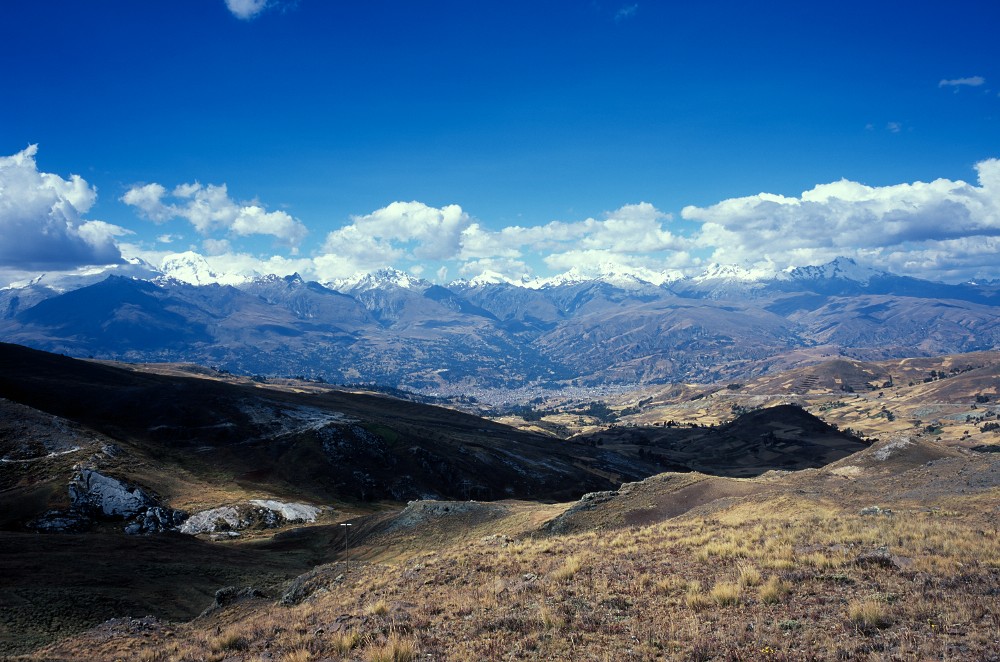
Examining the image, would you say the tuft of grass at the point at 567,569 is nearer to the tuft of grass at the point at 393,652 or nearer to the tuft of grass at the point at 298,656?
the tuft of grass at the point at 393,652

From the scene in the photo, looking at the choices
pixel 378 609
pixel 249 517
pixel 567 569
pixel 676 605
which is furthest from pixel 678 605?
pixel 249 517

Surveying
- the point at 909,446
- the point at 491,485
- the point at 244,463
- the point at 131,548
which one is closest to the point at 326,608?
the point at 131,548

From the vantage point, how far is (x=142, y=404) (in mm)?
108188

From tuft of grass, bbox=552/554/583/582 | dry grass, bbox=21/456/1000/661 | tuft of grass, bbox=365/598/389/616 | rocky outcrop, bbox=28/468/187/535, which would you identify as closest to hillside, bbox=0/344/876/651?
rocky outcrop, bbox=28/468/187/535

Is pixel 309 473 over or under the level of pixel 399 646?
under

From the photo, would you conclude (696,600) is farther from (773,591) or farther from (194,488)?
(194,488)

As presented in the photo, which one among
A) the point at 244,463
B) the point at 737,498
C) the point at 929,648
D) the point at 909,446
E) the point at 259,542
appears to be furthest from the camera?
the point at 244,463

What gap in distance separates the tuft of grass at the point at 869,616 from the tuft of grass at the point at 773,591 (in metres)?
2.05

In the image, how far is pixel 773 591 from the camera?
53.0ft

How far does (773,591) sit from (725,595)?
144cm

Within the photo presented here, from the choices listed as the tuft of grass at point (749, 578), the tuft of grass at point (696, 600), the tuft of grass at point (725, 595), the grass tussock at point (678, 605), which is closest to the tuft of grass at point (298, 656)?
the grass tussock at point (678, 605)

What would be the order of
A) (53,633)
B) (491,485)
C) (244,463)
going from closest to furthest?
(53,633), (244,463), (491,485)

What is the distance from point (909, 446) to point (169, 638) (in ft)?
257

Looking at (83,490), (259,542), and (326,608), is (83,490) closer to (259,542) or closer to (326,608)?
(259,542)
